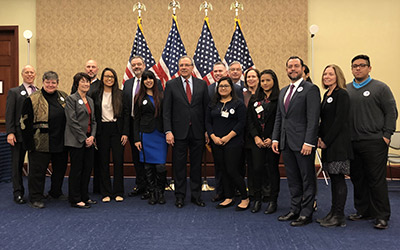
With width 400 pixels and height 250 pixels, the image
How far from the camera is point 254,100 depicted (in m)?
3.69

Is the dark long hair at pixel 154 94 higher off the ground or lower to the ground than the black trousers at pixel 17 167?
higher

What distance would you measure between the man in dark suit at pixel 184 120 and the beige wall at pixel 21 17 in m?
3.91

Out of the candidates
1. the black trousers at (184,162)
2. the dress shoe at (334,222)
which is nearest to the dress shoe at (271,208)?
the dress shoe at (334,222)

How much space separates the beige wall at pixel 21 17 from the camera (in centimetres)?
647

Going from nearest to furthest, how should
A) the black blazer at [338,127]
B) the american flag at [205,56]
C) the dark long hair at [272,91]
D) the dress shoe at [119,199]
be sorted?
the black blazer at [338,127] < the dark long hair at [272,91] < the dress shoe at [119,199] < the american flag at [205,56]

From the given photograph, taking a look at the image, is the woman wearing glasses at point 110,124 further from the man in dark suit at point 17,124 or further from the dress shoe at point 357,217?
the dress shoe at point 357,217

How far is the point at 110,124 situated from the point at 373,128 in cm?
277

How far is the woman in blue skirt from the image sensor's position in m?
3.94

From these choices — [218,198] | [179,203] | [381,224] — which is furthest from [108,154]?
[381,224]

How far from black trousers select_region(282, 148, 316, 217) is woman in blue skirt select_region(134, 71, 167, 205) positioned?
141 cm

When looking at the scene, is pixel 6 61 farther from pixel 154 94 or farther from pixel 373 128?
pixel 373 128

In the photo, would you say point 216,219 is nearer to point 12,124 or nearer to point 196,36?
point 12,124

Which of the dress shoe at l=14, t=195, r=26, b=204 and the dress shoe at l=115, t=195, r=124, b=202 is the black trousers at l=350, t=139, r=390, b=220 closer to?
the dress shoe at l=115, t=195, r=124, b=202

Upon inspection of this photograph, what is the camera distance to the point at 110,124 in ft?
13.5
